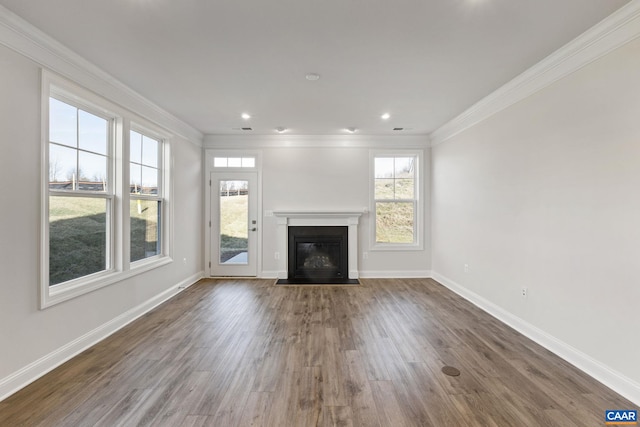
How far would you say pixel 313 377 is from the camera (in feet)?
6.94

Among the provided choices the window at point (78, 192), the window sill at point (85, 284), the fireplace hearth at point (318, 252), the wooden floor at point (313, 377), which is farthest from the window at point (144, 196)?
the fireplace hearth at point (318, 252)

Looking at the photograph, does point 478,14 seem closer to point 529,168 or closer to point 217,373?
point 529,168

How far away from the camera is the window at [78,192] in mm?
2365

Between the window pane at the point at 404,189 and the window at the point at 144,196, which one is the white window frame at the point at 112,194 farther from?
the window pane at the point at 404,189

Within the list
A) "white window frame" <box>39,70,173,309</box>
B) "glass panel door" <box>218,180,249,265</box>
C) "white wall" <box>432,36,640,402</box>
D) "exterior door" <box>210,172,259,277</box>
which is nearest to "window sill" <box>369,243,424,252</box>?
"white wall" <box>432,36,640,402</box>

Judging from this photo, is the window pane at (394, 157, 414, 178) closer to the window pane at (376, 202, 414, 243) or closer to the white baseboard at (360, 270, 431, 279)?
the window pane at (376, 202, 414, 243)

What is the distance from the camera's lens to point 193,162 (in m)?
4.78

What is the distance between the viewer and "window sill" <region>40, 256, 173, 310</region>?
7.28 feet

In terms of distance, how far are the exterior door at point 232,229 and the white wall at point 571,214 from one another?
3.67m

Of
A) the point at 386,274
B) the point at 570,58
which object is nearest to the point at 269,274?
the point at 386,274

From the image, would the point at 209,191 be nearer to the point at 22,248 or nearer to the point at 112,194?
the point at 112,194

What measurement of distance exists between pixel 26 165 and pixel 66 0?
1187mm
